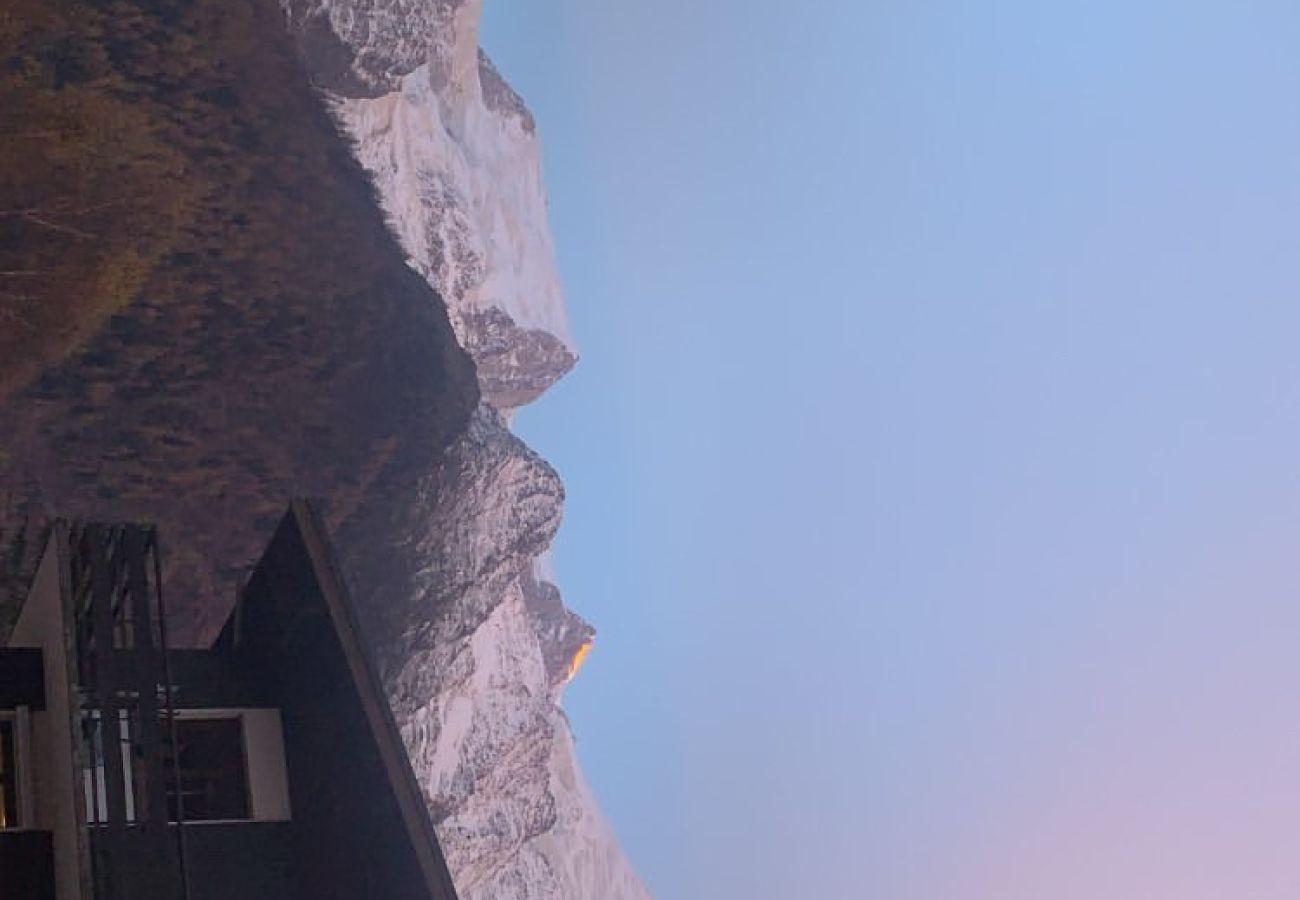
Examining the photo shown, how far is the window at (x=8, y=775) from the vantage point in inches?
514

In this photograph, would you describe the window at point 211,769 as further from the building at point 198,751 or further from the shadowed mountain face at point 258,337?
the shadowed mountain face at point 258,337

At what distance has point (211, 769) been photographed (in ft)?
45.2

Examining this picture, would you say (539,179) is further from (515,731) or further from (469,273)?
(515,731)

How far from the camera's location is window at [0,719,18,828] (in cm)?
1305

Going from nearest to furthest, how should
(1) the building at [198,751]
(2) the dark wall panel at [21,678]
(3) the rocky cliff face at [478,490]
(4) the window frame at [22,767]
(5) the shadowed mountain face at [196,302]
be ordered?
1. (1) the building at [198,751]
2. (4) the window frame at [22,767]
3. (2) the dark wall panel at [21,678]
4. (5) the shadowed mountain face at [196,302]
5. (3) the rocky cliff face at [478,490]

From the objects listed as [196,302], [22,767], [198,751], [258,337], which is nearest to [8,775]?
[22,767]

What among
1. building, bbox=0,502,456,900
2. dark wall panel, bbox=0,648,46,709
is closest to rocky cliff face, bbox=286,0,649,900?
building, bbox=0,502,456,900

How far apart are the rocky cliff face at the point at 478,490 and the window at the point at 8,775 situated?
338 inches

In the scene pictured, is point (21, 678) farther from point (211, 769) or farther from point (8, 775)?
point (211, 769)

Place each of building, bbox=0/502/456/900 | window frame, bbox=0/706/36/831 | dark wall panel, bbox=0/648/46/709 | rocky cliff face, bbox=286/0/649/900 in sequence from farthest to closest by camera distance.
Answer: rocky cliff face, bbox=286/0/649/900, dark wall panel, bbox=0/648/46/709, window frame, bbox=0/706/36/831, building, bbox=0/502/456/900

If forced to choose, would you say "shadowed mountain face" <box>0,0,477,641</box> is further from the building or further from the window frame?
the window frame

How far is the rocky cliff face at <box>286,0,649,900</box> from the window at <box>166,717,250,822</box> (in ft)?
25.5

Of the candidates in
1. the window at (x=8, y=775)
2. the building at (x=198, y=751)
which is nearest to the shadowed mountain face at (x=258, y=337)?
the window at (x=8, y=775)

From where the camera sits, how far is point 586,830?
112 ft
